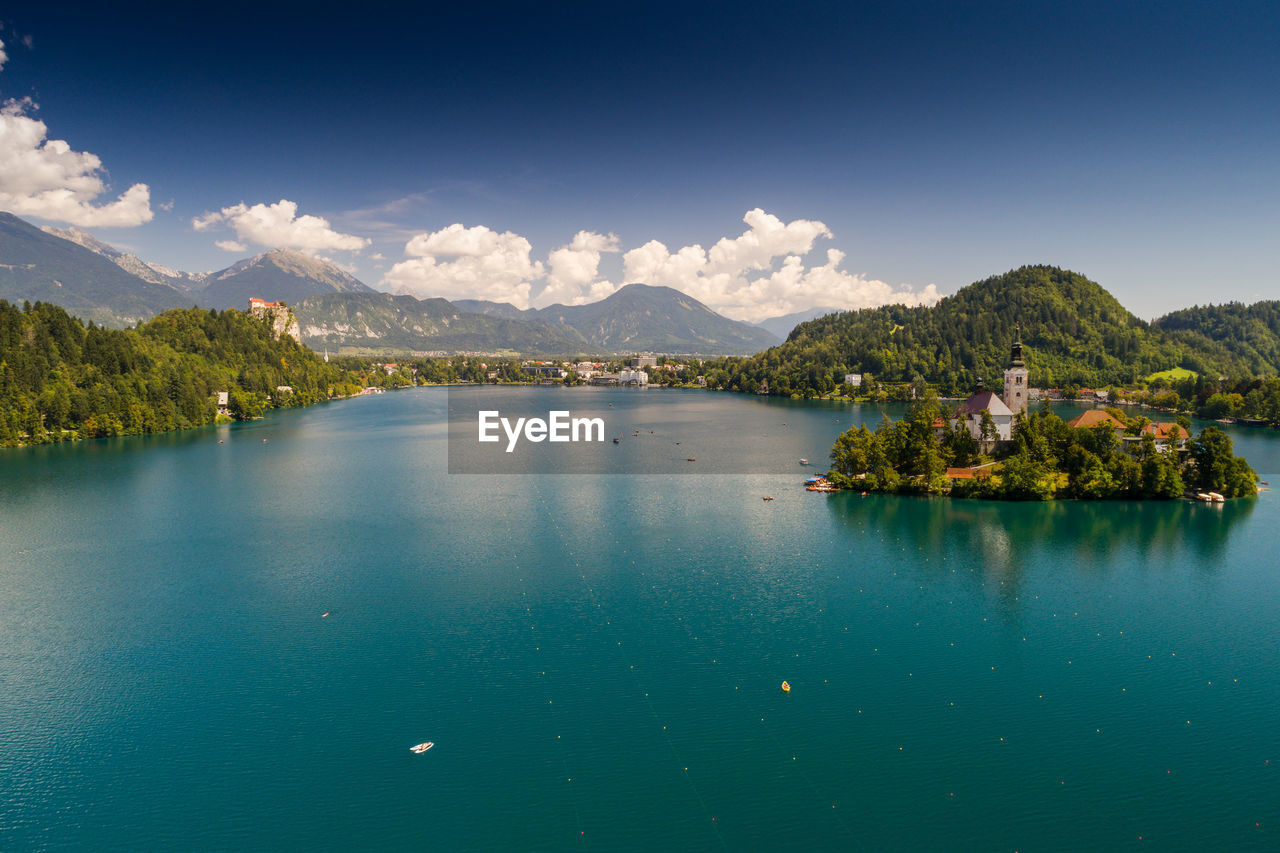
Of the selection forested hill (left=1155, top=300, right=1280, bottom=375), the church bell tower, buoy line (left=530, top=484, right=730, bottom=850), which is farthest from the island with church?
forested hill (left=1155, top=300, right=1280, bottom=375)

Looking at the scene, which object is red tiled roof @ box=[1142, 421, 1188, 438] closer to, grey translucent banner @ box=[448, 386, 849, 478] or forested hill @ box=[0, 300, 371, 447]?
grey translucent banner @ box=[448, 386, 849, 478]

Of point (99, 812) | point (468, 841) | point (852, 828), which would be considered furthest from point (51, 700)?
point (852, 828)

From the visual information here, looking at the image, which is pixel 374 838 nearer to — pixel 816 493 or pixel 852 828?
pixel 852 828

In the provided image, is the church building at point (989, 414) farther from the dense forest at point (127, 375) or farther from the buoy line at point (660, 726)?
the dense forest at point (127, 375)

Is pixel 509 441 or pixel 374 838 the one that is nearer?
pixel 374 838

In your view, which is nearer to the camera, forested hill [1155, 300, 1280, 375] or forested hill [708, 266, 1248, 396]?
forested hill [708, 266, 1248, 396]

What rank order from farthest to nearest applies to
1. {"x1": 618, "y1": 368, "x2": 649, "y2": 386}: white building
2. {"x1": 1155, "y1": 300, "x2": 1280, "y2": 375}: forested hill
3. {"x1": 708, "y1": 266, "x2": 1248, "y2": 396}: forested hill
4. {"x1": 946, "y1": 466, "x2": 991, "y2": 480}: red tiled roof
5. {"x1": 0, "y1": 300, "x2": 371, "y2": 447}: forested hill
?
{"x1": 618, "y1": 368, "x2": 649, "y2": 386}: white building, {"x1": 1155, "y1": 300, "x2": 1280, "y2": 375}: forested hill, {"x1": 708, "y1": 266, "x2": 1248, "y2": 396}: forested hill, {"x1": 0, "y1": 300, "x2": 371, "y2": 447}: forested hill, {"x1": 946, "y1": 466, "x2": 991, "y2": 480}: red tiled roof
